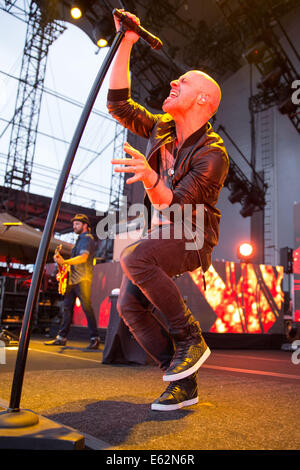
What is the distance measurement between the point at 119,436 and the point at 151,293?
516mm

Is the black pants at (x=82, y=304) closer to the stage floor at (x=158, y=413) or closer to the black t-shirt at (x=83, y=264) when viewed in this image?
the black t-shirt at (x=83, y=264)

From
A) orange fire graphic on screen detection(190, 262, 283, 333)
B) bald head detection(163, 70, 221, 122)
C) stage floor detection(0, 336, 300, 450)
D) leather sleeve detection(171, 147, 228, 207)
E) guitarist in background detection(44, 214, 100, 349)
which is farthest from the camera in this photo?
orange fire graphic on screen detection(190, 262, 283, 333)

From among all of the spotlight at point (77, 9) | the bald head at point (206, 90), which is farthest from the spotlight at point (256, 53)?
the bald head at point (206, 90)

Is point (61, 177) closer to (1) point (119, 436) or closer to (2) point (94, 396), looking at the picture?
(1) point (119, 436)

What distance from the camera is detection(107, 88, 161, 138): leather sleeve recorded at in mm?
1591

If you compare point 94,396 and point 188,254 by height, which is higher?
point 188,254

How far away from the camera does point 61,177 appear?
1.13 metres

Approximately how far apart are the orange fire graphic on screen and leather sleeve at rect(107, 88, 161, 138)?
4.17 meters

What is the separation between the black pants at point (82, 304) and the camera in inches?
171

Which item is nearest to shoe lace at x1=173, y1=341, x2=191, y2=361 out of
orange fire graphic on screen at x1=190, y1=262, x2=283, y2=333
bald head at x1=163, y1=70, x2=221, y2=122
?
bald head at x1=163, y1=70, x2=221, y2=122

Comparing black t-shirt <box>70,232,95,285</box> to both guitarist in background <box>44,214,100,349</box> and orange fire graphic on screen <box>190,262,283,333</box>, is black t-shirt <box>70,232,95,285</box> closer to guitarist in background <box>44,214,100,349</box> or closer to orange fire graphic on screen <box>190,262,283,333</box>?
guitarist in background <box>44,214,100,349</box>

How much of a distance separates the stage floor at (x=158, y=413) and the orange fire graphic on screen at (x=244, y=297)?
355cm

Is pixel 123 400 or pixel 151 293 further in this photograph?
pixel 123 400
